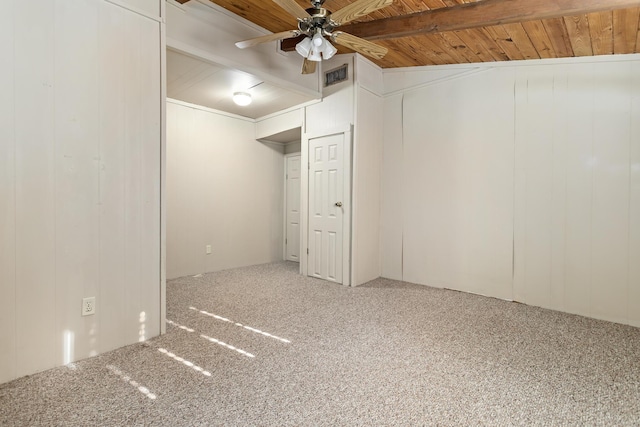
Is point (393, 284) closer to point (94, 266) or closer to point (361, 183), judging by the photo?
point (361, 183)

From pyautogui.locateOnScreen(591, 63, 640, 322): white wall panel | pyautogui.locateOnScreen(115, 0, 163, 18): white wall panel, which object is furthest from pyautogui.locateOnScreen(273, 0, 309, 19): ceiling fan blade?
pyautogui.locateOnScreen(591, 63, 640, 322): white wall panel

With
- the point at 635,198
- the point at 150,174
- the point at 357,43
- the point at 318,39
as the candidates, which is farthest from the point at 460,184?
the point at 150,174

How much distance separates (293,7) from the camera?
2.09m

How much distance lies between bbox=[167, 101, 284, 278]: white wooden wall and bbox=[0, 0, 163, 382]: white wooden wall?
6.49ft

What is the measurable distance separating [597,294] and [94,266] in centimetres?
409

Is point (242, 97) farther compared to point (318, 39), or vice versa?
point (242, 97)

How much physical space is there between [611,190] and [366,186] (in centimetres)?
232

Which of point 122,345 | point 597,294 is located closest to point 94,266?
point 122,345

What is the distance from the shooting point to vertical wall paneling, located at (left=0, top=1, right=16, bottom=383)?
1.75 meters

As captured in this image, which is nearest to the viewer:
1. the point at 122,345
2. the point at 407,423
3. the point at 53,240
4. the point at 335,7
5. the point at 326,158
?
the point at 407,423

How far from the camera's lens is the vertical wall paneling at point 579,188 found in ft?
9.48

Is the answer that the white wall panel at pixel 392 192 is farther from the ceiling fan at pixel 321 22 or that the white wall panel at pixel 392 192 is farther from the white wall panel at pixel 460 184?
the ceiling fan at pixel 321 22

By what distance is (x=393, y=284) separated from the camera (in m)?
3.96

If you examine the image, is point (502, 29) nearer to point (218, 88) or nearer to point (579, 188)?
point (579, 188)
